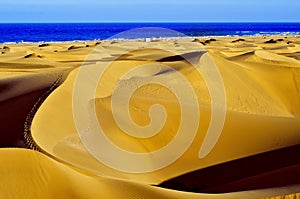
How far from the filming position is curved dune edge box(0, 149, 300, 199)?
182 inches

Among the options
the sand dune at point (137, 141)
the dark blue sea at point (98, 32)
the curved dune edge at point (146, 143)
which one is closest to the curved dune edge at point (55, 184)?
the sand dune at point (137, 141)

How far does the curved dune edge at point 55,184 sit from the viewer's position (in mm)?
4633

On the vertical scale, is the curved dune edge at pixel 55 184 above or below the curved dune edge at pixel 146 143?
above

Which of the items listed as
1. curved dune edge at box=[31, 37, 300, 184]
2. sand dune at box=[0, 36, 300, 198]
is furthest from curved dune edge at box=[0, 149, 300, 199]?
curved dune edge at box=[31, 37, 300, 184]

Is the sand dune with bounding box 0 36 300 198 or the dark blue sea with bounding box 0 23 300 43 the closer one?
the sand dune with bounding box 0 36 300 198

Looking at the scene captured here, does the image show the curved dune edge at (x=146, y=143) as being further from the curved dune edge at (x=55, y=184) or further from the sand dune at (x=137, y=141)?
the curved dune edge at (x=55, y=184)

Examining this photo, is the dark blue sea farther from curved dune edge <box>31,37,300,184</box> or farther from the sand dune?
curved dune edge <box>31,37,300,184</box>

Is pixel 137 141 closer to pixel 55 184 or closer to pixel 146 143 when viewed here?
pixel 146 143

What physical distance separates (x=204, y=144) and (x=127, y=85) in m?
3.91

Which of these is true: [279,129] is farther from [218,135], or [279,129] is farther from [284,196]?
[284,196]

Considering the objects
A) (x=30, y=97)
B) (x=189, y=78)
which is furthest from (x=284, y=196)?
(x=189, y=78)

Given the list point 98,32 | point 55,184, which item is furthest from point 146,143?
point 98,32

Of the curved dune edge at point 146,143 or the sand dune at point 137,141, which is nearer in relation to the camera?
the sand dune at point 137,141

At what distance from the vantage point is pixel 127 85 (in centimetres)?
1101
